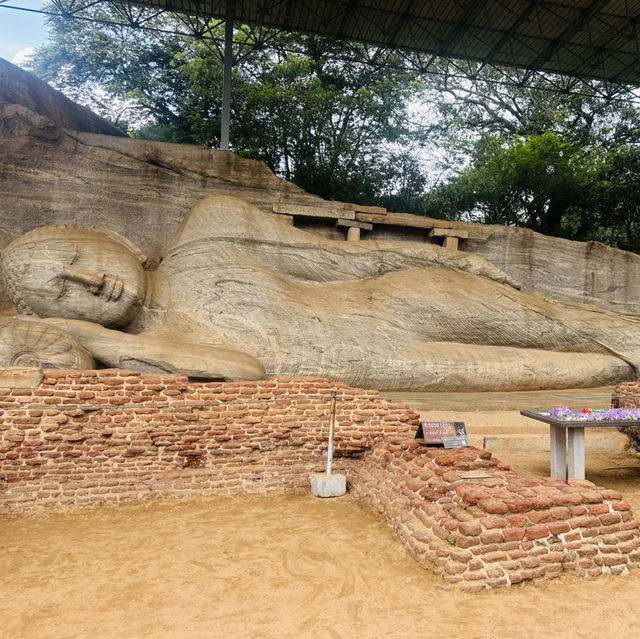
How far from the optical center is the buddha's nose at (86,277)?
5.87 m

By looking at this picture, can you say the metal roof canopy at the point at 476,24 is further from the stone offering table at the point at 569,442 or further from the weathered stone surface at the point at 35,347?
the stone offering table at the point at 569,442

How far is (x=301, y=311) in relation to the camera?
654 cm

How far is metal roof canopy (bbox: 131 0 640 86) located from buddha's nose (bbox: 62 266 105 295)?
27.2 feet

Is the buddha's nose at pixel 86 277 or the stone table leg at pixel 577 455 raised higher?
the buddha's nose at pixel 86 277

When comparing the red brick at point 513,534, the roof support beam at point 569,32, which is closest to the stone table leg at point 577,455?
the red brick at point 513,534

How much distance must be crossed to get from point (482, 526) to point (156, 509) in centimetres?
259

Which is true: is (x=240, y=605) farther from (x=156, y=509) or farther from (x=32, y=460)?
(x=32, y=460)

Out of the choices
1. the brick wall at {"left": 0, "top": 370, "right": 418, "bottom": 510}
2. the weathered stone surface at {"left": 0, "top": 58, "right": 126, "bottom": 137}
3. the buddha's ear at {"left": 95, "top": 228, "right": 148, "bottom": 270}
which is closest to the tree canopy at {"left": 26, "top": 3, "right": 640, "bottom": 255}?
the weathered stone surface at {"left": 0, "top": 58, "right": 126, "bottom": 137}

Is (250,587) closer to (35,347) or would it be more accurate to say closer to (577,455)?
(35,347)

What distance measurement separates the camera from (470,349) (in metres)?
6.92

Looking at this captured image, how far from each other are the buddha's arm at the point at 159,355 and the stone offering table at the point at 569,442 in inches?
113

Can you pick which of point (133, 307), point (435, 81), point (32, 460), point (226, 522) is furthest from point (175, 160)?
point (435, 81)

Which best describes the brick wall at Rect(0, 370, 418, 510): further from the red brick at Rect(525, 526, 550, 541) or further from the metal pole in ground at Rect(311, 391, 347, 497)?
the red brick at Rect(525, 526, 550, 541)

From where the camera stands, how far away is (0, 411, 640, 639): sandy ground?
255cm
